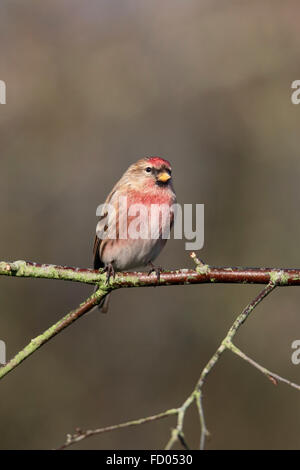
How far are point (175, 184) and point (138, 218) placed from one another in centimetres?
436

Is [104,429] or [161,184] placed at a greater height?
[161,184]

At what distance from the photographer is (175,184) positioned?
29.7 feet

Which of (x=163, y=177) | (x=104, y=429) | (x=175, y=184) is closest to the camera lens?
(x=104, y=429)

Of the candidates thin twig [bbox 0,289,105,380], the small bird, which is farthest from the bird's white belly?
thin twig [bbox 0,289,105,380]

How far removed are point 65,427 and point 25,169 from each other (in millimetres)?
3665

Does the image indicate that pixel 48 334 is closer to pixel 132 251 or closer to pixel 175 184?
pixel 132 251

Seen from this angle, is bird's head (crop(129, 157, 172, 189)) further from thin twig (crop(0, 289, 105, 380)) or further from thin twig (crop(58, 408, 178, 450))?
thin twig (crop(58, 408, 178, 450))

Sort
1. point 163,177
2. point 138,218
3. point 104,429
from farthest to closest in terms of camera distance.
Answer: point 163,177
point 138,218
point 104,429

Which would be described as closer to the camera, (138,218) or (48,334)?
(48,334)

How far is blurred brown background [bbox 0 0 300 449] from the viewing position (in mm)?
7664

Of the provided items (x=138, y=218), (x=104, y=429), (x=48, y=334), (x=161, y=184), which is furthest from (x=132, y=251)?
(x=104, y=429)

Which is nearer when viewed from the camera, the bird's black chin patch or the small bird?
the small bird

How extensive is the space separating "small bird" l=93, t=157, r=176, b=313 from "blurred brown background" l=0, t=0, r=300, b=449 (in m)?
3.18

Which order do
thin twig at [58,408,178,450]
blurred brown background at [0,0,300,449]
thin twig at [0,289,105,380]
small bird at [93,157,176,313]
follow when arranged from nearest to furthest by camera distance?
thin twig at [58,408,178,450], thin twig at [0,289,105,380], small bird at [93,157,176,313], blurred brown background at [0,0,300,449]
